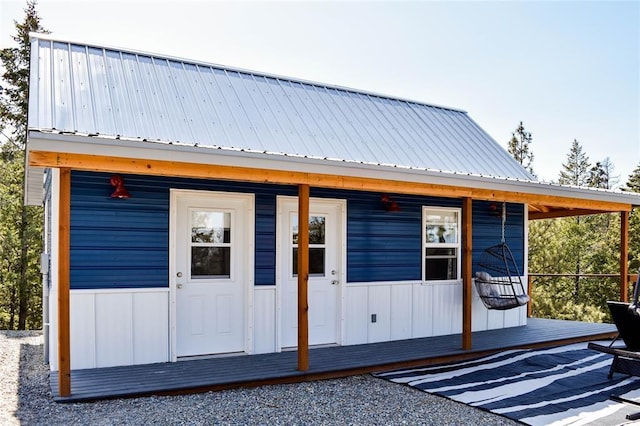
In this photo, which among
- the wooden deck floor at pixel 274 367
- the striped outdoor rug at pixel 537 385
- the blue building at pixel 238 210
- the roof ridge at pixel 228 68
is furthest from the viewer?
the roof ridge at pixel 228 68

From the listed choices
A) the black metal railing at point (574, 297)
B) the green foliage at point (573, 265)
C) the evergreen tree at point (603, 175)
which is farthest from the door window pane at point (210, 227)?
the evergreen tree at point (603, 175)

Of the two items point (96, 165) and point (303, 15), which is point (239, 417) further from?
point (303, 15)

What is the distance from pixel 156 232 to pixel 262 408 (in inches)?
89.1

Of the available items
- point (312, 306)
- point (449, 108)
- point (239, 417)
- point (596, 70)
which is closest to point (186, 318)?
point (312, 306)

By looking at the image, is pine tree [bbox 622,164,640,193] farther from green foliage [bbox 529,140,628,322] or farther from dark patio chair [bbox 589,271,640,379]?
dark patio chair [bbox 589,271,640,379]

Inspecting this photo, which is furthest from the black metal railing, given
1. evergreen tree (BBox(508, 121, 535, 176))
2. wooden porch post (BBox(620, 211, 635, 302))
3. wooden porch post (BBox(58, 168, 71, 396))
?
wooden porch post (BBox(58, 168, 71, 396))

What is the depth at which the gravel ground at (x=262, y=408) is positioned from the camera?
4203mm

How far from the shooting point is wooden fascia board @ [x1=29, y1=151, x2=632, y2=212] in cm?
433

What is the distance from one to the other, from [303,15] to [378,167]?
250 inches

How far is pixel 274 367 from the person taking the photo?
5629 mm

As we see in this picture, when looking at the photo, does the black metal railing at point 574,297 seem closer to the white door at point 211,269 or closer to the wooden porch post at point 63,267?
the white door at point 211,269

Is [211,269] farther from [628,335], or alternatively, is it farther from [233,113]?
[628,335]

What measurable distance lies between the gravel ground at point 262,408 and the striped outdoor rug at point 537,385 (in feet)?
0.87

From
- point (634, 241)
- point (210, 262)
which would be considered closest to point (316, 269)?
point (210, 262)
